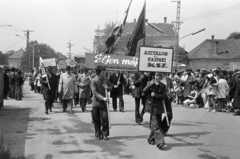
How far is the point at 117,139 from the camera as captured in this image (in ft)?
26.6

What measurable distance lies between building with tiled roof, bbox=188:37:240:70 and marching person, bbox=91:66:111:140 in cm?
5417

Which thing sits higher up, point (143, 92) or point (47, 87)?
point (143, 92)

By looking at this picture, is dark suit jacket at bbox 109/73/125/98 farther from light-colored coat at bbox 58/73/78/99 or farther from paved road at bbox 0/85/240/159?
paved road at bbox 0/85/240/159

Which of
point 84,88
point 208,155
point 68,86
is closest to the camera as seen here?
point 208,155

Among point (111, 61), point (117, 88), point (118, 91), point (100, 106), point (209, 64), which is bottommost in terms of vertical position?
point (100, 106)

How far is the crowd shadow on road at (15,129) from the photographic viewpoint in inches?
278

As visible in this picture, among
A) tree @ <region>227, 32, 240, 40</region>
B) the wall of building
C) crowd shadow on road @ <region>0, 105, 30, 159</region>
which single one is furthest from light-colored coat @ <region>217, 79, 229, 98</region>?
tree @ <region>227, 32, 240, 40</region>

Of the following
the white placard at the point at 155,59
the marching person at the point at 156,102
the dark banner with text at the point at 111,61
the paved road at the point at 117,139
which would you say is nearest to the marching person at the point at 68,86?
the paved road at the point at 117,139

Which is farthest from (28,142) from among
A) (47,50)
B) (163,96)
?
(47,50)

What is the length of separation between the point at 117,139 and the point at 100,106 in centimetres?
93

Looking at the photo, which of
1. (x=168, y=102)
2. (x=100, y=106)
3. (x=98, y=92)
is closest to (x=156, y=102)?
(x=168, y=102)

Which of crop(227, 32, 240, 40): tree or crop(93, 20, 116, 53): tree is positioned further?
crop(227, 32, 240, 40): tree

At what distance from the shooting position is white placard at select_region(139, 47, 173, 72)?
331 inches

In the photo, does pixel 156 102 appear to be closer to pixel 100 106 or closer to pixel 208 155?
pixel 100 106
